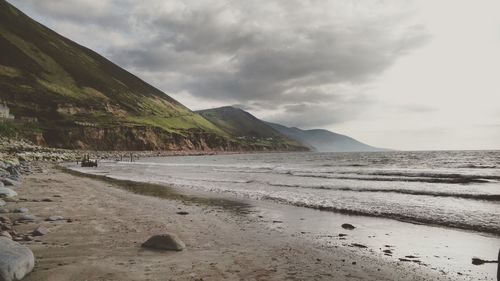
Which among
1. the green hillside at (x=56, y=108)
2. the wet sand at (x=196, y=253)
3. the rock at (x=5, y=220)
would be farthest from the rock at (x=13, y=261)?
the green hillside at (x=56, y=108)

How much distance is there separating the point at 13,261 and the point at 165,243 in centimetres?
395

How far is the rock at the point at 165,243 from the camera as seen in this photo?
32.3 ft

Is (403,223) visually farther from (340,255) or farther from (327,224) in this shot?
(340,255)

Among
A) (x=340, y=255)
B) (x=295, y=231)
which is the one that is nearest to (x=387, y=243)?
(x=340, y=255)

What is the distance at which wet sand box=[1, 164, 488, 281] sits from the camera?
25.9 feet

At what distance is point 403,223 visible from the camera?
50.5 ft

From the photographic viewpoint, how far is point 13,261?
6.76 m

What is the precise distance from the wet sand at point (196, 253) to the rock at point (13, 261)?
0.25 m

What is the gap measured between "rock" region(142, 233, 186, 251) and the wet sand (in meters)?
0.33

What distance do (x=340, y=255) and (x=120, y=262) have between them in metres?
6.24

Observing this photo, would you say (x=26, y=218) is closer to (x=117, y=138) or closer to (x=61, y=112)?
(x=117, y=138)

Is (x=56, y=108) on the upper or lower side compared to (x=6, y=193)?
upper

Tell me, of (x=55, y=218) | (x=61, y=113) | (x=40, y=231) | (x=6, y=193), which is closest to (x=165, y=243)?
(x=40, y=231)

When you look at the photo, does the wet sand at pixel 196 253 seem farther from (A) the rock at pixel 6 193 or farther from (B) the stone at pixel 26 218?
(A) the rock at pixel 6 193
